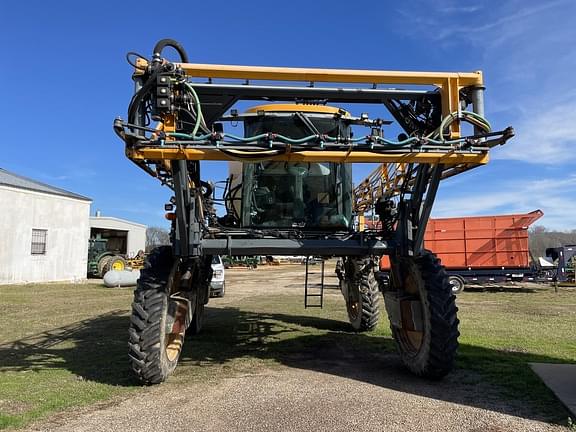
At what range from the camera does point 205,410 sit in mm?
4379

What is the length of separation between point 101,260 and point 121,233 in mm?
12935

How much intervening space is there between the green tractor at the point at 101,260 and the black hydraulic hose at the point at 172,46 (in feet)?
74.4

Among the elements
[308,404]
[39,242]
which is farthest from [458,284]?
[39,242]

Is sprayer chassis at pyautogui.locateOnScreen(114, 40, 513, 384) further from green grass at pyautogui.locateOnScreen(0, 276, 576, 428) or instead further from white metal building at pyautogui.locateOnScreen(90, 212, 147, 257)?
white metal building at pyautogui.locateOnScreen(90, 212, 147, 257)

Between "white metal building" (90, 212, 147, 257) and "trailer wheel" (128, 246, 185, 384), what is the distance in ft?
108

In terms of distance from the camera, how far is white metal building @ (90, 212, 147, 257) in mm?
36969

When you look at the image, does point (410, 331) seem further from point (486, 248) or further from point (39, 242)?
point (39, 242)

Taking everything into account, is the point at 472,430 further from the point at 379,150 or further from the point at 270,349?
the point at 270,349

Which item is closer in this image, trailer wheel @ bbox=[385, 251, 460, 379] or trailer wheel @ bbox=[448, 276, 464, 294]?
trailer wheel @ bbox=[385, 251, 460, 379]

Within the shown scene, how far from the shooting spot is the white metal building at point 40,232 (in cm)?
2212

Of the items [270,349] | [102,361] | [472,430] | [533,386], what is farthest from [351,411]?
[102,361]

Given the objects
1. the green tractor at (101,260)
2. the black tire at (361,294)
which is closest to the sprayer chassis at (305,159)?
the black tire at (361,294)

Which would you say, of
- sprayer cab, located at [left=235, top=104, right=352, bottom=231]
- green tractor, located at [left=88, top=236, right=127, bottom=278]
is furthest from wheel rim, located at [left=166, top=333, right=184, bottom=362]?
green tractor, located at [left=88, top=236, right=127, bottom=278]

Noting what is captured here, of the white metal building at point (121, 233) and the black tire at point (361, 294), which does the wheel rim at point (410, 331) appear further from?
the white metal building at point (121, 233)
